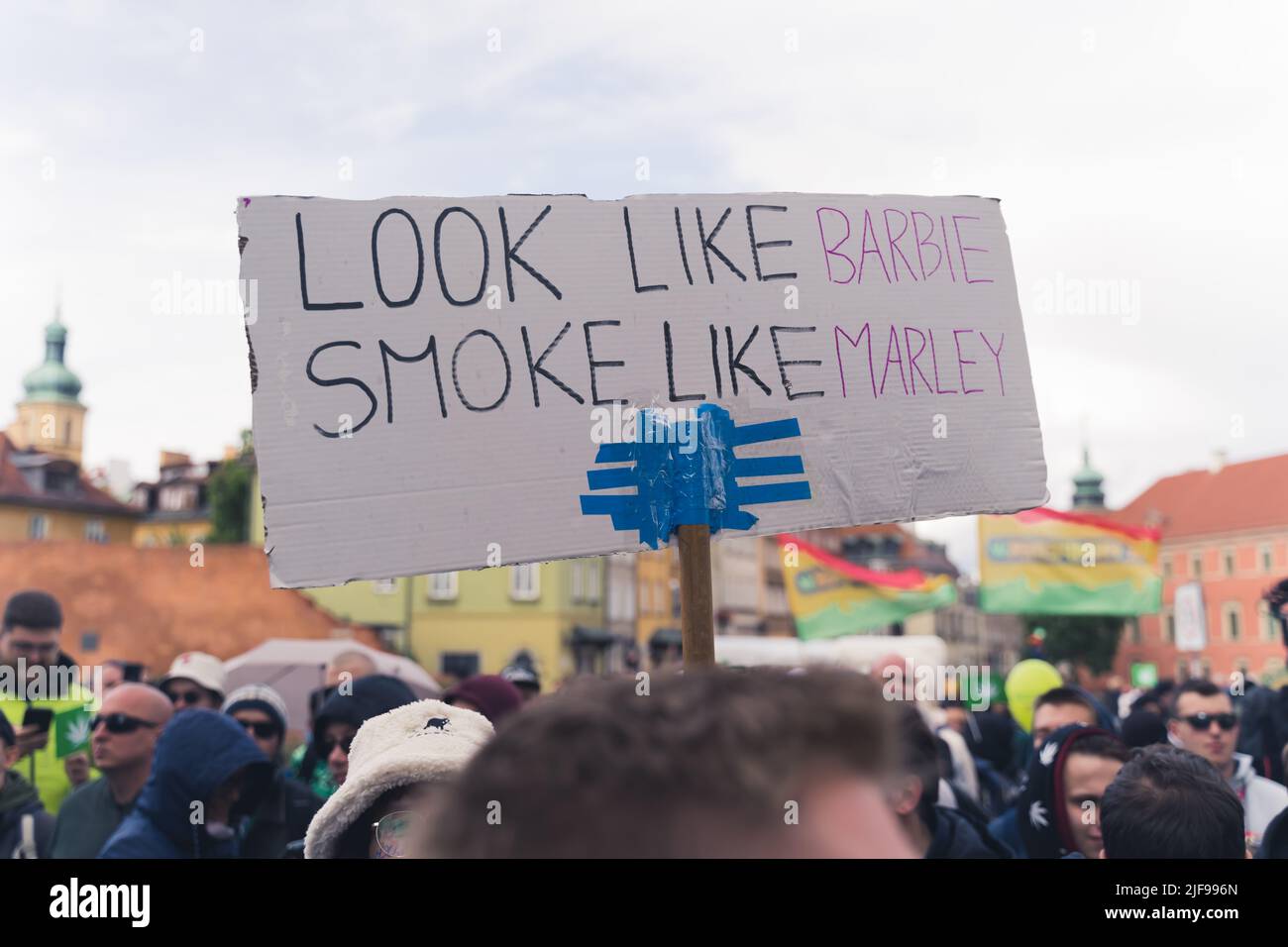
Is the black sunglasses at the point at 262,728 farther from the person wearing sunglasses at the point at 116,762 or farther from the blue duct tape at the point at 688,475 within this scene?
the blue duct tape at the point at 688,475

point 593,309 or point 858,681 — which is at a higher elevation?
point 593,309

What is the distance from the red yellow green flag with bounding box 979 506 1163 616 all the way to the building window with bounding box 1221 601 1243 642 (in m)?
88.3

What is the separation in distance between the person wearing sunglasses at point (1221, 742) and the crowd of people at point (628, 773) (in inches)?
0.5

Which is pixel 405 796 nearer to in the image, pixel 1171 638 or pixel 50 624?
pixel 50 624

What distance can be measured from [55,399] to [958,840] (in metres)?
110

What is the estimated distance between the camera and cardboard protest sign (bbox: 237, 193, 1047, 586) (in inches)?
105

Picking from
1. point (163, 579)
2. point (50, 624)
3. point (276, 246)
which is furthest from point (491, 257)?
point (163, 579)

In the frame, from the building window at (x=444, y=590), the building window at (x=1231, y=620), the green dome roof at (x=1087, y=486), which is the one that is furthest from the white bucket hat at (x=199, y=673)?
the green dome roof at (x=1087, y=486)

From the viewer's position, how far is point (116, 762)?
5.14 meters

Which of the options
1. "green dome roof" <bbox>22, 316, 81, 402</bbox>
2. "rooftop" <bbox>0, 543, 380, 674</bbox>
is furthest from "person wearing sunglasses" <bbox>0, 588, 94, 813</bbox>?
"green dome roof" <bbox>22, 316, 81, 402</bbox>

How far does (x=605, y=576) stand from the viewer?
56.8m

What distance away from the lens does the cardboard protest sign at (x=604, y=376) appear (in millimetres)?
2674

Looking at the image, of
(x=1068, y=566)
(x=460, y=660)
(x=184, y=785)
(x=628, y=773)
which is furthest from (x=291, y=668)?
(x=460, y=660)

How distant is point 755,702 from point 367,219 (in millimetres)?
2143
